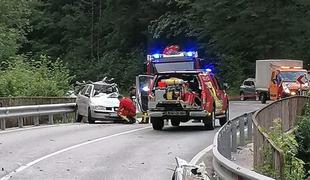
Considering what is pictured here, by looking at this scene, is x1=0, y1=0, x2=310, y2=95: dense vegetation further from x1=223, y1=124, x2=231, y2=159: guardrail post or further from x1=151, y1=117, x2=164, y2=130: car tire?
x1=223, y1=124, x2=231, y2=159: guardrail post

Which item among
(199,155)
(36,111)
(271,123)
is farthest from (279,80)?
(199,155)

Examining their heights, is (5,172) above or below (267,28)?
below

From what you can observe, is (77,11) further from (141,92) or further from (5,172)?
(5,172)

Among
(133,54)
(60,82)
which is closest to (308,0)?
(133,54)

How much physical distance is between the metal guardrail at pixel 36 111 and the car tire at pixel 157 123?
14.6 ft

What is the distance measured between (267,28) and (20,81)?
28.2m

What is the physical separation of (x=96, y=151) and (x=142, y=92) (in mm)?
11770

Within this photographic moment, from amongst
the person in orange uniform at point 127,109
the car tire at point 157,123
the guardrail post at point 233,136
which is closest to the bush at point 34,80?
the person in orange uniform at point 127,109

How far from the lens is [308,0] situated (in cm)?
5009

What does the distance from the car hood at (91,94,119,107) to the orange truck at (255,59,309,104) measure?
13111 mm

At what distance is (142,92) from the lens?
89.0 ft

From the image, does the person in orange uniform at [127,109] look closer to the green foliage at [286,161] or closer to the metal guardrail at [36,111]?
the metal guardrail at [36,111]

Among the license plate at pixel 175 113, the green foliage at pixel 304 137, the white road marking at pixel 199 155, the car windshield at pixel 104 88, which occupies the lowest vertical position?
the green foliage at pixel 304 137

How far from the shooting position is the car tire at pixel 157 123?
70.6 feet
